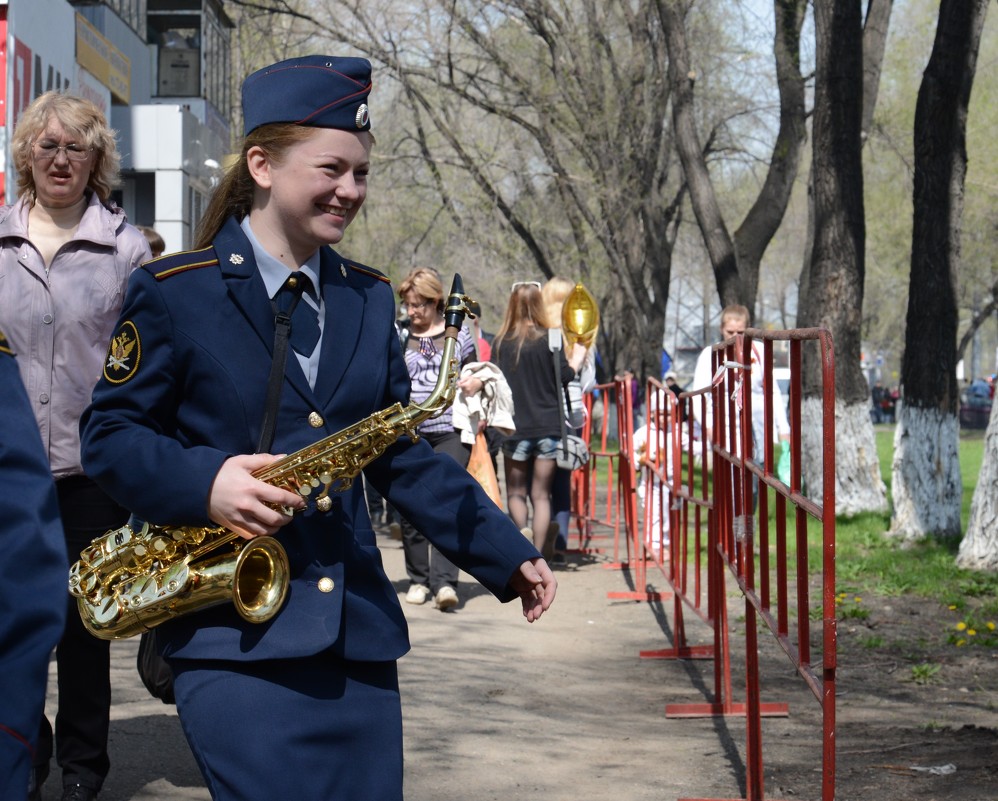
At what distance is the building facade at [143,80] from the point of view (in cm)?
1455

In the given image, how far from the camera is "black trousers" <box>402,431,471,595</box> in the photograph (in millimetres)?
9258

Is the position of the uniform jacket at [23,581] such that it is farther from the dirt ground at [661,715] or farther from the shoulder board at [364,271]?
the dirt ground at [661,715]

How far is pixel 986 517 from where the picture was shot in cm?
1019

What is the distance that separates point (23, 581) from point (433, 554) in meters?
7.75

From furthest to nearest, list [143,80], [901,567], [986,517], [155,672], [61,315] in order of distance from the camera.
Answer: [143,80] → [901,567] → [986,517] → [155,672] → [61,315]

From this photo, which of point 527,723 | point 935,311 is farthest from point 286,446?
point 935,311

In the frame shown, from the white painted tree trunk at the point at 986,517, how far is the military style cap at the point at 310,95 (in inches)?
304

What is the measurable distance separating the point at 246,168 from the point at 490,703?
4188 mm

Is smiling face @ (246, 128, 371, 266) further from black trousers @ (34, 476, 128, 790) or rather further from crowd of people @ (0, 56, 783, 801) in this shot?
black trousers @ (34, 476, 128, 790)

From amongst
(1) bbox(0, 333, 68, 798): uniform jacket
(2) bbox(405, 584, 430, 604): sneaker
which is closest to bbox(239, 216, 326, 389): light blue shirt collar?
(1) bbox(0, 333, 68, 798): uniform jacket

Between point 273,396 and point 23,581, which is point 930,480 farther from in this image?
point 23,581

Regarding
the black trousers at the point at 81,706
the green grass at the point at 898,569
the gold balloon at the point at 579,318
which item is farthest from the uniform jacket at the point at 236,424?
the gold balloon at the point at 579,318

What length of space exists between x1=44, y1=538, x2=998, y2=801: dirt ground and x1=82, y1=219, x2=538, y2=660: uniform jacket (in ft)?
8.30

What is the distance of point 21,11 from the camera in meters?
14.5
